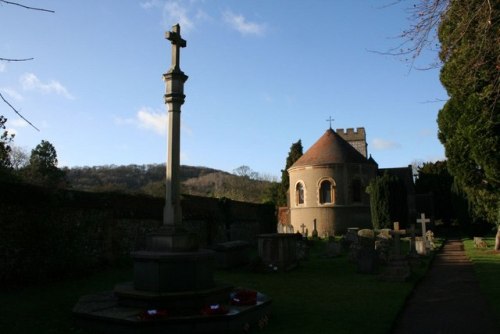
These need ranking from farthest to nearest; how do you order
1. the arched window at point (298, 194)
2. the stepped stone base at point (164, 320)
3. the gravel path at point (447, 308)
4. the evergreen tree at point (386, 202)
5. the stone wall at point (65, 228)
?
the arched window at point (298, 194), the evergreen tree at point (386, 202), the stone wall at point (65, 228), the gravel path at point (447, 308), the stepped stone base at point (164, 320)

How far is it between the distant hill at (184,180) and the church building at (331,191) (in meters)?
12.6

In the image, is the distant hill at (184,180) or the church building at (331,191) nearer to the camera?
the church building at (331,191)

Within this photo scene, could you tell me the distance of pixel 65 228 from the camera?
12.6 m

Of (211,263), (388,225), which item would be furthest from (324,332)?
(388,225)

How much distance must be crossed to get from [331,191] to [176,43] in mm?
25932

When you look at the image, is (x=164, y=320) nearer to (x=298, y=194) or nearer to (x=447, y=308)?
(x=447, y=308)

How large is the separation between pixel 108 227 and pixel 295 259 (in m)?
6.29

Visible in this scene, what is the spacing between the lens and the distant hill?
49875mm

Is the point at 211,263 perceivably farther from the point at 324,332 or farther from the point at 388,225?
the point at 388,225

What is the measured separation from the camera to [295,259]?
14.9 metres

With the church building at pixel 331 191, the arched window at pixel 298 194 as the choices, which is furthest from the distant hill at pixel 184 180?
the church building at pixel 331 191

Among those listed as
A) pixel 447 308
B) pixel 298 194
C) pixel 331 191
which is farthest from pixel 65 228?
pixel 298 194

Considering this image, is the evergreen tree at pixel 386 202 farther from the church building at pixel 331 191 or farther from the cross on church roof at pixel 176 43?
the cross on church roof at pixel 176 43

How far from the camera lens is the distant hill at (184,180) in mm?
49875
